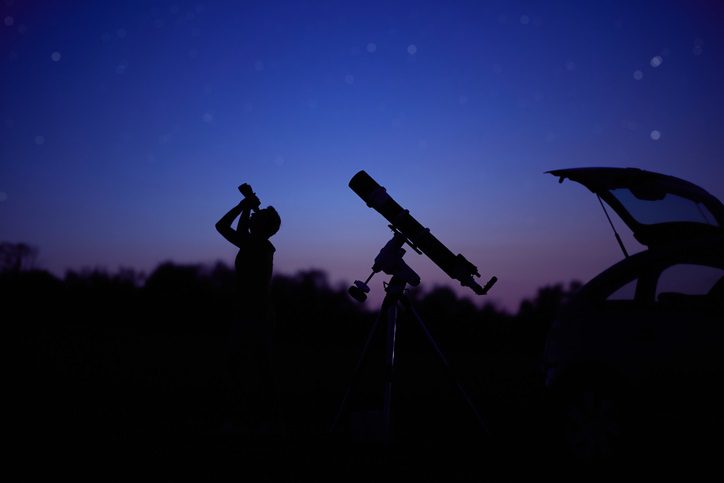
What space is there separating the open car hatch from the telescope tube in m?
1.49

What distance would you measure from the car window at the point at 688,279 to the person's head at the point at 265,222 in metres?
3.59

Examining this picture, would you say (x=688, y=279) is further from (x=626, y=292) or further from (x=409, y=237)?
(x=409, y=237)

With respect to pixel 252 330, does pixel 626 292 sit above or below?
above

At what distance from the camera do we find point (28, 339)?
58.7 feet

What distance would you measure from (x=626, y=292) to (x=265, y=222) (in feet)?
11.2

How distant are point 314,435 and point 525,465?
2279 millimetres

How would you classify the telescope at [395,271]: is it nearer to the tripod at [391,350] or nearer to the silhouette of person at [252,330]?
the tripod at [391,350]

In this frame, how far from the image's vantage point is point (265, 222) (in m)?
6.29

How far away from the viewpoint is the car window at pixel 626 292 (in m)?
4.98

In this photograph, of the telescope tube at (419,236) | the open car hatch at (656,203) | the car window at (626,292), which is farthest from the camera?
the telescope tube at (419,236)

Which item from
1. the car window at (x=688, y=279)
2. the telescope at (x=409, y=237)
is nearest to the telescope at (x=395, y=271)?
the telescope at (x=409, y=237)

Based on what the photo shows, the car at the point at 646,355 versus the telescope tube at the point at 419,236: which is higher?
the telescope tube at the point at 419,236

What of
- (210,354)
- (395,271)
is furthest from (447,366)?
(210,354)

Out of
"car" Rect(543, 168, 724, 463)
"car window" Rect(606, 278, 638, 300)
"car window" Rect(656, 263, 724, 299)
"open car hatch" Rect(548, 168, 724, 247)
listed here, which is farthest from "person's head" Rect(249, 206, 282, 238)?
"car window" Rect(656, 263, 724, 299)
